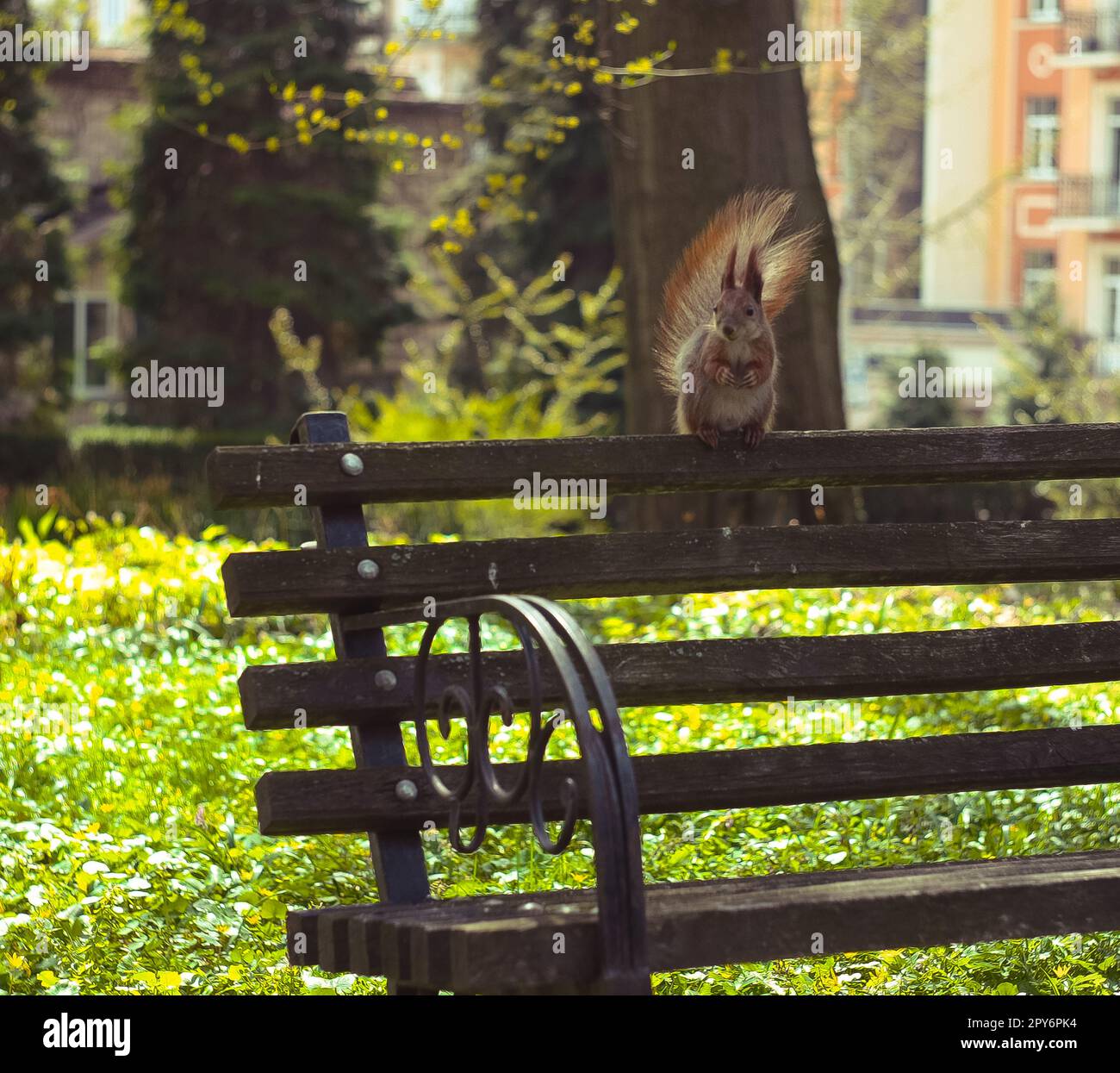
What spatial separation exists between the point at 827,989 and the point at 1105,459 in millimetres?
1406

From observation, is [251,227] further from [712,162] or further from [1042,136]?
[1042,136]

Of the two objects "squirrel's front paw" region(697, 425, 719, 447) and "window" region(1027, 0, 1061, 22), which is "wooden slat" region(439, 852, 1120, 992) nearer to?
"squirrel's front paw" region(697, 425, 719, 447)

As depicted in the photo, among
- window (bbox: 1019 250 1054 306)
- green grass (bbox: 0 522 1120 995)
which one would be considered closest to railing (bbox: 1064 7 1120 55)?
window (bbox: 1019 250 1054 306)

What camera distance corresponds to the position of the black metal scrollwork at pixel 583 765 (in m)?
2.48

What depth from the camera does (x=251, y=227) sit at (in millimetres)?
22609

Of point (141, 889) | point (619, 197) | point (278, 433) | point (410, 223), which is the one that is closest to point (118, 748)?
point (141, 889)

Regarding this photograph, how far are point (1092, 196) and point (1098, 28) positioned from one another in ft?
11.1

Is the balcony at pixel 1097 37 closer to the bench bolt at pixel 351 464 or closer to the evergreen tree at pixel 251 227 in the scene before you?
the evergreen tree at pixel 251 227

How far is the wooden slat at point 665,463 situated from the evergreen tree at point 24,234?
59.4 feet

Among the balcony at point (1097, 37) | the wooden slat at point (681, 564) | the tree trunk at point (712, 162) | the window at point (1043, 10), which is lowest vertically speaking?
the wooden slat at point (681, 564)

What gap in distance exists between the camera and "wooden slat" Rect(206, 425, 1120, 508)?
3367 millimetres

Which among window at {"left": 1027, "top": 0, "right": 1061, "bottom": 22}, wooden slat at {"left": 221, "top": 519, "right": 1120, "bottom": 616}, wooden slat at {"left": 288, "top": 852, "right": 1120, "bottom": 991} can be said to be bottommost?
wooden slat at {"left": 288, "top": 852, "right": 1120, "bottom": 991}

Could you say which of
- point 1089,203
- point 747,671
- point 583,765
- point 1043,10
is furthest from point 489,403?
point 1043,10

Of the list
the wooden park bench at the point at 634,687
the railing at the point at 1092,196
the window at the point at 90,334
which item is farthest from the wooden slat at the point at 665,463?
the railing at the point at 1092,196
